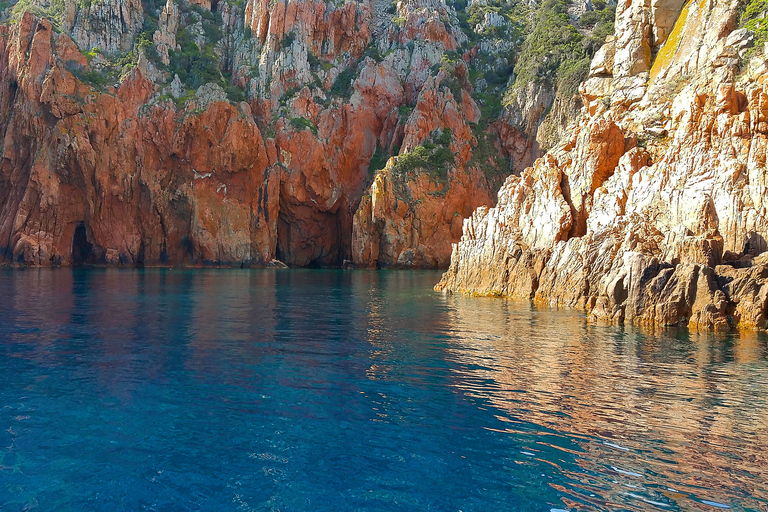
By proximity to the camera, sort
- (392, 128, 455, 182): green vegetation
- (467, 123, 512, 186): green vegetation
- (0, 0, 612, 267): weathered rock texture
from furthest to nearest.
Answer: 1. (467, 123, 512, 186): green vegetation
2. (392, 128, 455, 182): green vegetation
3. (0, 0, 612, 267): weathered rock texture

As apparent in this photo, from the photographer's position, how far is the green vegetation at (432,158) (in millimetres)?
95250

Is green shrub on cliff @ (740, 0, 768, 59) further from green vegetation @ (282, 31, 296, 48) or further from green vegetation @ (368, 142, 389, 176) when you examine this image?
green vegetation @ (282, 31, 296, 48)

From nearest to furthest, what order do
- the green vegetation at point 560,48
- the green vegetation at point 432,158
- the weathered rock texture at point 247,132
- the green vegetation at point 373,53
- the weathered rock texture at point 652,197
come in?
1. the weathered rock texture at point 652,197
2. the weathered rock texture at point 247,132
3. the green vegetation at point 560,48
4. the green vegetation at point 432,158
5. the green vegetation at point 373,53

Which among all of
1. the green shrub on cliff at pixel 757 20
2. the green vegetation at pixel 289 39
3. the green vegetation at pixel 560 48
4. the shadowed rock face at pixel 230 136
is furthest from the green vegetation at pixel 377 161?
the green shrub on cliff at pixel 757 20

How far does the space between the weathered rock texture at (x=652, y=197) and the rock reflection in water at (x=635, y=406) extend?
12.0 ft

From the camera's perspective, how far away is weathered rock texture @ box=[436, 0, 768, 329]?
28484mm

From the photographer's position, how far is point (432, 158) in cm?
9719

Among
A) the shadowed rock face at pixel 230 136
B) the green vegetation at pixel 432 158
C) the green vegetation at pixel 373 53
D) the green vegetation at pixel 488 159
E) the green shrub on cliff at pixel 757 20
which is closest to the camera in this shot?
the green shrub on cliff at pixel 757 20

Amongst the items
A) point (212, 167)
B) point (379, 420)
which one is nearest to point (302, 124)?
point (212, 167)

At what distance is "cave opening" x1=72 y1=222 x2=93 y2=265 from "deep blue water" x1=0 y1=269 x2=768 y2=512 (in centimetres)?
7661

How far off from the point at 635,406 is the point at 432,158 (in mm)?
85379

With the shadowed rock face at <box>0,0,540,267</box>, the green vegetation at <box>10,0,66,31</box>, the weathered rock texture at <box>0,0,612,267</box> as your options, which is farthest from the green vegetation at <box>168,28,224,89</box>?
the green vegetation at <box>10,0,66,31</box>

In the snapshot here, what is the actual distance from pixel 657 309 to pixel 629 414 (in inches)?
641

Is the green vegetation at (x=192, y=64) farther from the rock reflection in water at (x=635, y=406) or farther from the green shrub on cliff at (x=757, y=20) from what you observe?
the rock reflection in water at (x=635, y=406)
